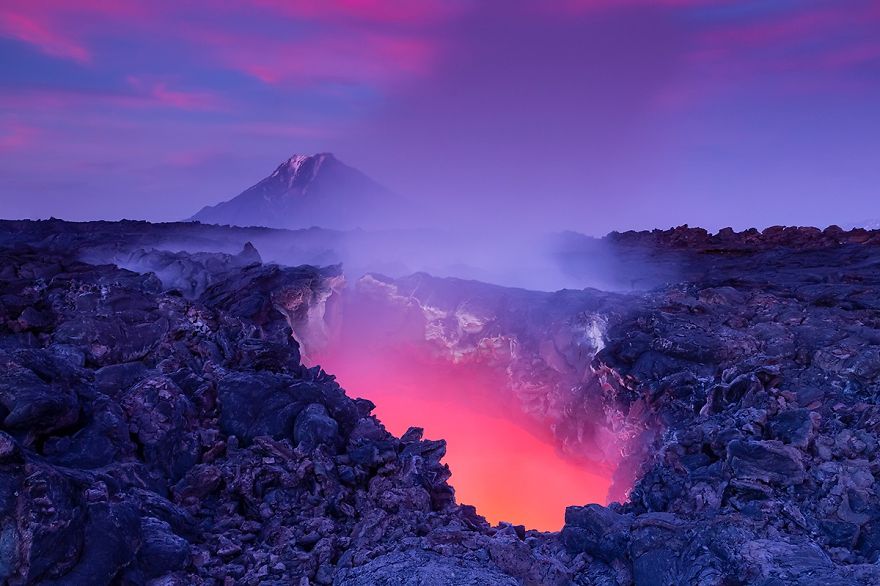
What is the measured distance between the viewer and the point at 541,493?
18.0 metres

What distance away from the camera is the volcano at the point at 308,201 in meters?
111

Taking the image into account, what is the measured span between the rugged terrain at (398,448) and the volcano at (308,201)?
315 ft

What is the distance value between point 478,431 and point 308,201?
10258 centimetres

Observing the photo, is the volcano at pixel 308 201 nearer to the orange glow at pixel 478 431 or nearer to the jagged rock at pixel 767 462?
the orange glow at pixel 478 431

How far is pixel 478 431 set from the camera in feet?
69.6

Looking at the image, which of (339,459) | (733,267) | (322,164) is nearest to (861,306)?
(733,267)

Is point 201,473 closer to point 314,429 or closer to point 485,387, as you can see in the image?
point 314,429

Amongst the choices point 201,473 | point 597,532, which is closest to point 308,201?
point 201,473

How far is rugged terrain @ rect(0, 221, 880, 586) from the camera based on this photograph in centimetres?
655

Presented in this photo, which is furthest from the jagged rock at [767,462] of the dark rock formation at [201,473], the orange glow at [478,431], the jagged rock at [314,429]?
the orange glow at [478,431]

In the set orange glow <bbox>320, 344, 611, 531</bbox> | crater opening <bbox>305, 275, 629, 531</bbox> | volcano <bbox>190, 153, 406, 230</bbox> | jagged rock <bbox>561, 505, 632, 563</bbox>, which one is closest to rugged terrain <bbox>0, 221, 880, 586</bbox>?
jagged rock <bbox>561, 505, 632, 563</bbox>

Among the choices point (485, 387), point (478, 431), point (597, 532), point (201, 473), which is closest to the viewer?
point (597, 532)

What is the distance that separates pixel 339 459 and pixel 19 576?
490 cm

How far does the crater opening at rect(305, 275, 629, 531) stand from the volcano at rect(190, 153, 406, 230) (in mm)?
85890
